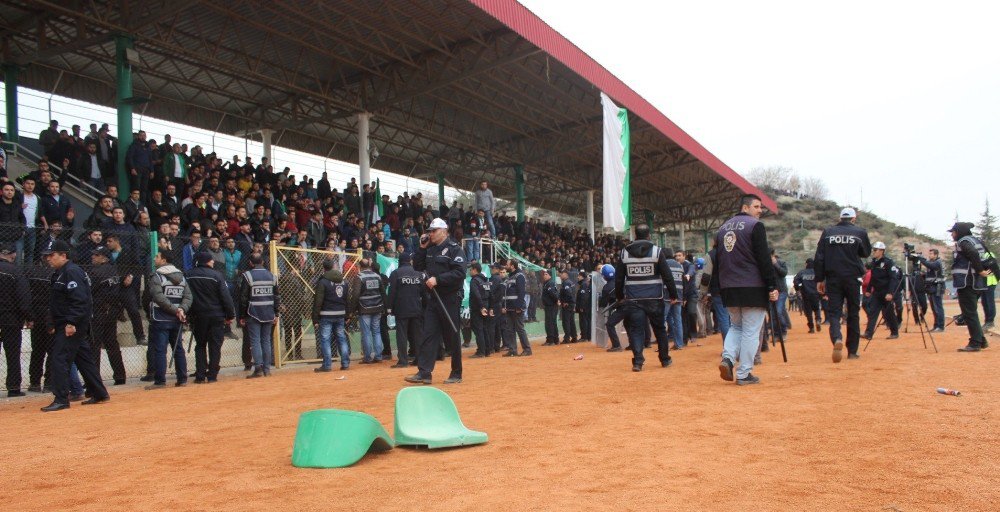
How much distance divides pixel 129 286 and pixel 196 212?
173 inches

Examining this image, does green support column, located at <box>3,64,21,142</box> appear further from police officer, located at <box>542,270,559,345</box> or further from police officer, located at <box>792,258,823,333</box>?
police officer, located at <box>792,258,823,333</box>

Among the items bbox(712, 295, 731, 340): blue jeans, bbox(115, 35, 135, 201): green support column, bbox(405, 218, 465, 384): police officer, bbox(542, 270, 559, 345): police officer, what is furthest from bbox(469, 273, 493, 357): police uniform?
bbox(115, 35, 135, 201): green support column

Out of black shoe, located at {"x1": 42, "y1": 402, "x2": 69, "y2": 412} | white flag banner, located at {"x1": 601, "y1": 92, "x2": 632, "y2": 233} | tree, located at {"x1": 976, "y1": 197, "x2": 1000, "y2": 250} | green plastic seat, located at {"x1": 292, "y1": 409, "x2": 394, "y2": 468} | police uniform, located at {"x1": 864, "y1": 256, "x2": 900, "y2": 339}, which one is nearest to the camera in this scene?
green plastic seat, located at {"x1": 292, "y1": 409, "x2": 394, "y2": 468}

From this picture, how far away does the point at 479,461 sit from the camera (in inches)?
156

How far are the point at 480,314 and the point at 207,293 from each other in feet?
17.4

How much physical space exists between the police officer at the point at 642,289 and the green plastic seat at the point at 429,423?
13.2 ft

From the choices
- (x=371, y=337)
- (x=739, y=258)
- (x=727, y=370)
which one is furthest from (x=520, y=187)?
(x=727, y=370)

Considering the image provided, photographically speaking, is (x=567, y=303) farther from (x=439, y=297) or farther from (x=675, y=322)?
(x=439, y=297)

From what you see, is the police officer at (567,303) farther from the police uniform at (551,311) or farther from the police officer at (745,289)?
the police officer at (745,289)

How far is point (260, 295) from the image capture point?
10250 millimetres

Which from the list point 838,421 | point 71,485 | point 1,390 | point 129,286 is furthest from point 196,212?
point 838,421

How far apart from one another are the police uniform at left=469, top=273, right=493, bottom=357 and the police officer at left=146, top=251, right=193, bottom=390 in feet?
17.1

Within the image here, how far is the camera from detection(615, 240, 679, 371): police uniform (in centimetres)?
825

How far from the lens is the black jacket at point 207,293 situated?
30.2 ft
